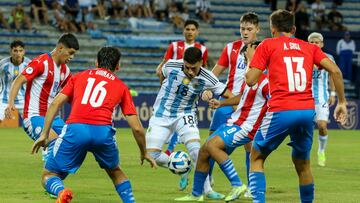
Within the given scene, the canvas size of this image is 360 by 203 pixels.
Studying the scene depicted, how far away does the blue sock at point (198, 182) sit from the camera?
11.5 metres

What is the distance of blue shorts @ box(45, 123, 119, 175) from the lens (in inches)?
378

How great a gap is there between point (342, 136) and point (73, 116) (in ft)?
61.2

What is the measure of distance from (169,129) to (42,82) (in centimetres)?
198

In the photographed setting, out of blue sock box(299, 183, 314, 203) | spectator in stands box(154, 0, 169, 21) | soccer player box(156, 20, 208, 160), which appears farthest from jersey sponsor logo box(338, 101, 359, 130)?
blue sock box(299, 183, 314, 203)

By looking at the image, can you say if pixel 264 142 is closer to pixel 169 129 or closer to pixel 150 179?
pixel 169 129

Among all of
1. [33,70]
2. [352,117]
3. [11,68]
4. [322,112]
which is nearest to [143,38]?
[352,117]

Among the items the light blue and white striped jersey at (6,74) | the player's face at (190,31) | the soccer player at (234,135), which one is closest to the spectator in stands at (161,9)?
the light blue and white striped jersey at (6,74)

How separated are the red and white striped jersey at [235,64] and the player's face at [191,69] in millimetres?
1421

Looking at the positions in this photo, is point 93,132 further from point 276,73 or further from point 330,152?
point 330,152

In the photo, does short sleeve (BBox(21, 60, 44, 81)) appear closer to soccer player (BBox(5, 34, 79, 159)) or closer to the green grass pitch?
soccer player (BBox(5, 34, 79, 159))

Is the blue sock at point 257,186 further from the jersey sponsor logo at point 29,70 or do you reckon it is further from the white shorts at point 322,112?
the white shorts at point 322,112

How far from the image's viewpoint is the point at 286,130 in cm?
984

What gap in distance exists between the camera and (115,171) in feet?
32.8

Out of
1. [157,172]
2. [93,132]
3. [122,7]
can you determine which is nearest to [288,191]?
[157,172]
